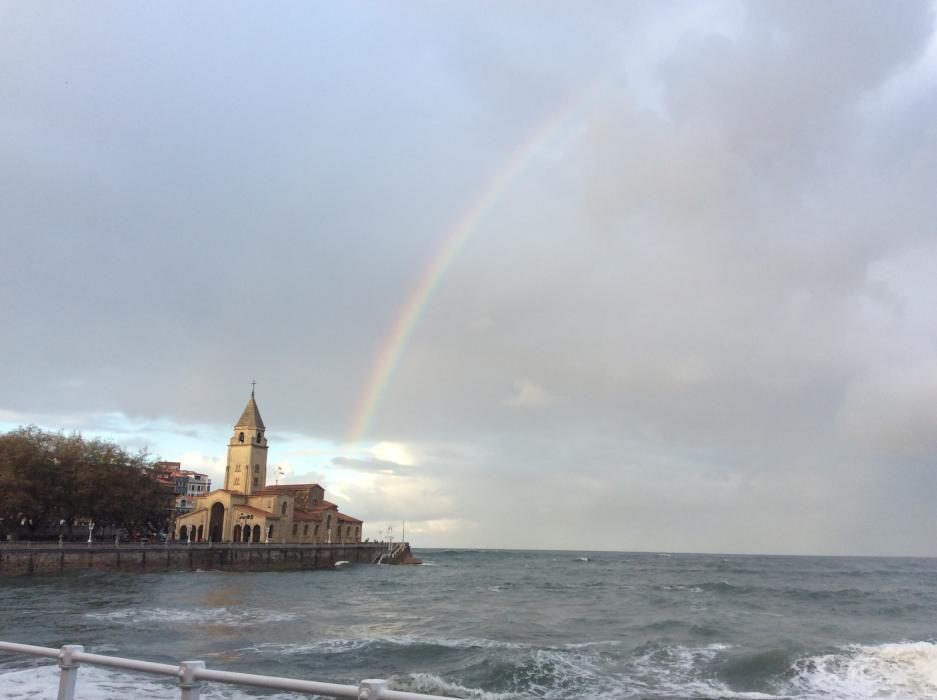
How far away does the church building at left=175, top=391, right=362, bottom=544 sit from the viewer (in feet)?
309

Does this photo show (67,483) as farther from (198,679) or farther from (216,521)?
(198,679)

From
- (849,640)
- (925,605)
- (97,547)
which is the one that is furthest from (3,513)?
(925,605)

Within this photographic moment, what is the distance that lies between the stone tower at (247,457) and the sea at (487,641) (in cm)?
5135

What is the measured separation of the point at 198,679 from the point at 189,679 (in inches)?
2.8

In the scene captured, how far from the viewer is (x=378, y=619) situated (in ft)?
111

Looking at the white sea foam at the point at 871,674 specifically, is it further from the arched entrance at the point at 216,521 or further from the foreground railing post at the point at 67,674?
the arched entrance at the point at 216,521

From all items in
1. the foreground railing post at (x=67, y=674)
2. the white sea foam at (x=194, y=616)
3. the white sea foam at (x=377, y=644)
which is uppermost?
the foreground railing post at (x=67, y=674)

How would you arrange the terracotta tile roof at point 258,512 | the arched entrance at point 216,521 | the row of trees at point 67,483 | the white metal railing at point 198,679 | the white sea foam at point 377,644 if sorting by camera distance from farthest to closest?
1. the arched entrance at point 216,521
2. the terracotta tile roof at point 258,512
3. the row of trees at point 67,483
4. the white sea foam at point 377,644
5. the white metal railing at point 198,679

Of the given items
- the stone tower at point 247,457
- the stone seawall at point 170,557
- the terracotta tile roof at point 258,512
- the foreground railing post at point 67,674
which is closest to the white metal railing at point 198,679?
the foreground railing post at point 67,674

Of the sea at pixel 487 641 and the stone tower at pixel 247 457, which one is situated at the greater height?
the stone tower at pixel 247 457

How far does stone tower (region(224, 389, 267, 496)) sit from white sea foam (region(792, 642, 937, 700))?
3408 inches

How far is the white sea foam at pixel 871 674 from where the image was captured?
765 inches

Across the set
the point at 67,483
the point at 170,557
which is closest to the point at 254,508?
the point at 170,557

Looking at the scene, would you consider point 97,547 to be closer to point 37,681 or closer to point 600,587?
point 600,587
